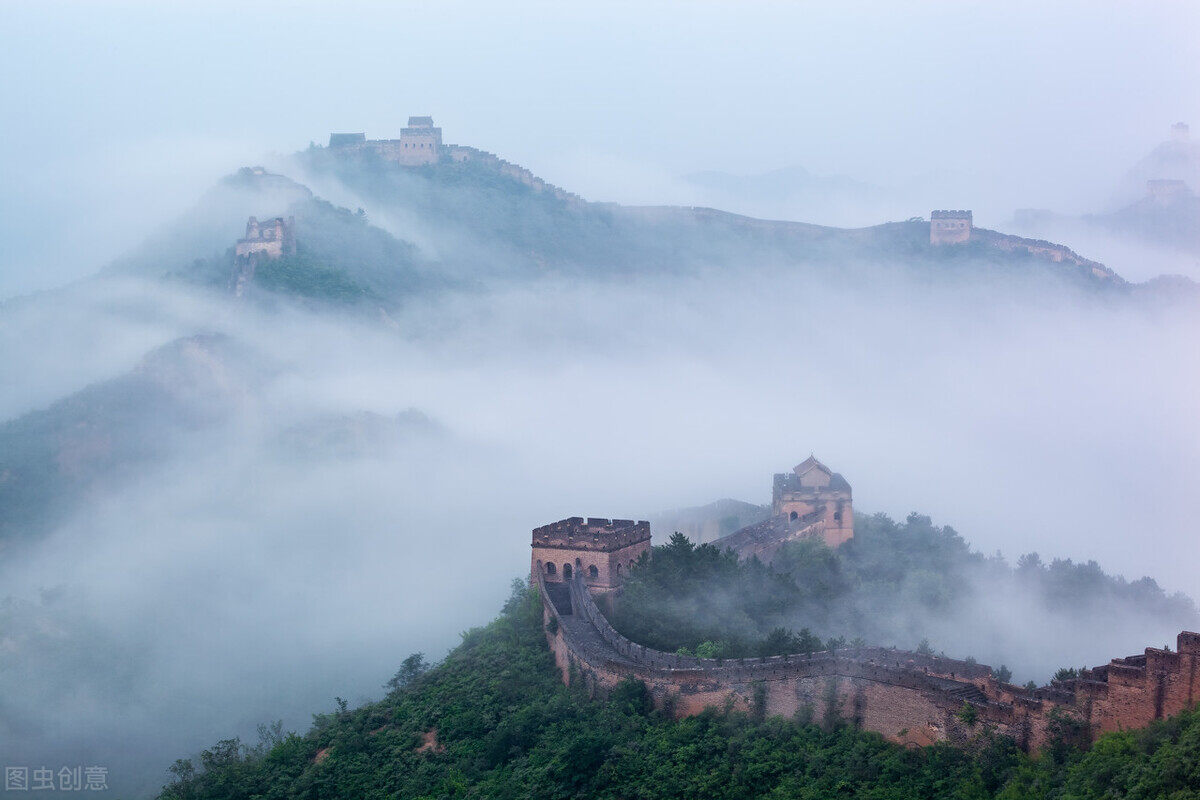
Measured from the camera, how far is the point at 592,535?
40.8 meters

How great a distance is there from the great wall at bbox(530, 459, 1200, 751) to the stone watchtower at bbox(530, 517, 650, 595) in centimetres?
107

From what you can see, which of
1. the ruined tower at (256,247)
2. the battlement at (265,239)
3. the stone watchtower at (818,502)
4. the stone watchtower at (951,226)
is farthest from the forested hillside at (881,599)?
the battlement at (265,239)

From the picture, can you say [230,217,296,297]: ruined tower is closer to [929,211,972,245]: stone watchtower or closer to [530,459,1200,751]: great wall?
[929,211,972,245]: stone watchtower

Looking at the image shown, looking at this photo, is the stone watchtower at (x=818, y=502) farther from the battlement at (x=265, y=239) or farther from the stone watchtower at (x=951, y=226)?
the stone watchtower at (x=951, y=226)

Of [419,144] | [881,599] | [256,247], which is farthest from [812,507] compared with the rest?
[419,144]

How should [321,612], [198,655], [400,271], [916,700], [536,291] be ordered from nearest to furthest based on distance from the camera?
[916,700]
[198,655]
[321,612]
[400,271]
[536,291]

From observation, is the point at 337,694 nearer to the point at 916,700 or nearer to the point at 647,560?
the point at 647,560

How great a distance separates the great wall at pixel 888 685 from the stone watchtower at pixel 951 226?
70742 millimetres

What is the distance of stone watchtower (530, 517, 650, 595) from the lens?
3978 cm

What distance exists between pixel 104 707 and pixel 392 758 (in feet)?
87.2

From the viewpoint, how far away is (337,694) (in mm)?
52312

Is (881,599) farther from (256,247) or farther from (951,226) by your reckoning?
(951,226)

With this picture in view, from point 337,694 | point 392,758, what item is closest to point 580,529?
→ point 392,758

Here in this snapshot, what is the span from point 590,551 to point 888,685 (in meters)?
15.9
